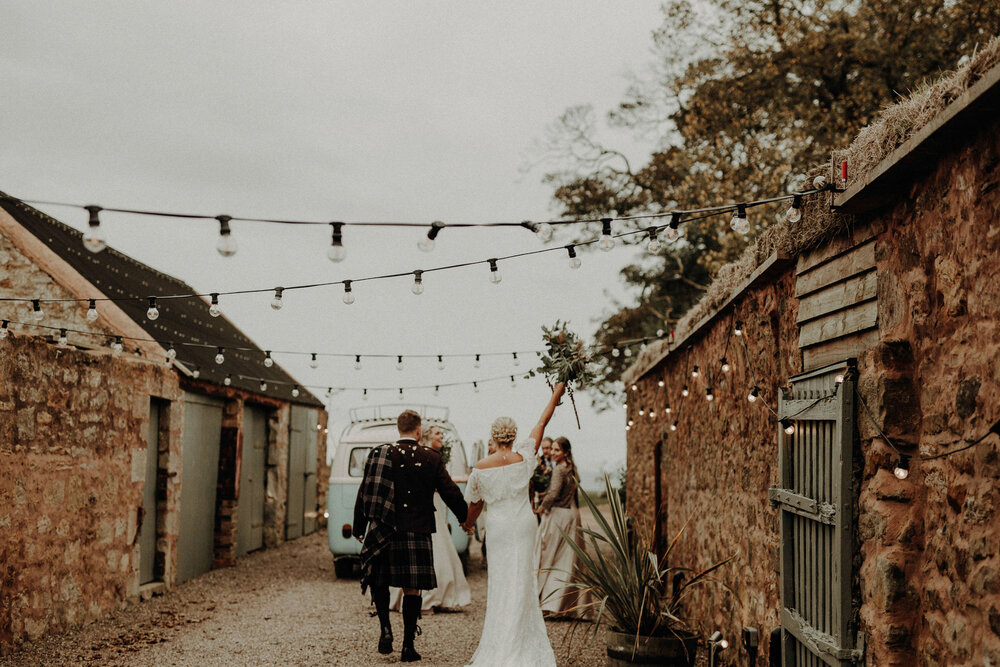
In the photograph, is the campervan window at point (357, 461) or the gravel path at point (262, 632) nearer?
the gravel path at point (262, 632)

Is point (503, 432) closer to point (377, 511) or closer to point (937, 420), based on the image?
point (377, 511)

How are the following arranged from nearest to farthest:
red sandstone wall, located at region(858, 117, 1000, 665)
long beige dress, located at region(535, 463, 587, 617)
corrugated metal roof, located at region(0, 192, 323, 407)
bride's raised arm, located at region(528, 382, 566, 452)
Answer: red sandstone wall, located at region(858, 117, 1000, 665) → bride's raised arm, located at region(528, 382, 566, 452) → long beige dress, located at region(535, 463, 587, 617) → corrugated metal roof, located at region(0, 192, 323, 407)

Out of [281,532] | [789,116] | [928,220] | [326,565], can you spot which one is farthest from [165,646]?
[789,116]

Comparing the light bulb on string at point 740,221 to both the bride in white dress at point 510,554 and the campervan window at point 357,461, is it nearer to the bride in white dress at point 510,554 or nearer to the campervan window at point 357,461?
the bride in white dress at point 510,554

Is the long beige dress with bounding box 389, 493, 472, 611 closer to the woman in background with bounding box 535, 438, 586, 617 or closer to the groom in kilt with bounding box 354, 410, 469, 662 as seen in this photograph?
the woman in background with bounding box 535, 438, 586, 617

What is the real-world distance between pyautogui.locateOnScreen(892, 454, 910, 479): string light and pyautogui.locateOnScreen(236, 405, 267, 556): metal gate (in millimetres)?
12836

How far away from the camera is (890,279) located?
12.8ft

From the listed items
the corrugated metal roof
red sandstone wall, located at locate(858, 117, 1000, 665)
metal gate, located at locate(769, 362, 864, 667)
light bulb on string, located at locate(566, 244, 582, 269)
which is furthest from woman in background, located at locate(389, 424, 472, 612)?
red sandstone wall, located at locate(858, 117, 1000, 665)

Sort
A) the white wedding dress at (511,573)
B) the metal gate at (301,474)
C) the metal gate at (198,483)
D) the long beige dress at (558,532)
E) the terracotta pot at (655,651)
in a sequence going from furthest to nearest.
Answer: the metal gate at (301,474), the metal gate at (198,483), the long beige dress at (558,532), the white wedding dress at (511,573), the terracotta pot at (655,651)

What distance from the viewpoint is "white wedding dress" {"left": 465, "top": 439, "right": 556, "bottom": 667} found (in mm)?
6539

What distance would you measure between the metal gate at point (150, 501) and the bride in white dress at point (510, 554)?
5616 mm

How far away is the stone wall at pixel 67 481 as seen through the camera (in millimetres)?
7582

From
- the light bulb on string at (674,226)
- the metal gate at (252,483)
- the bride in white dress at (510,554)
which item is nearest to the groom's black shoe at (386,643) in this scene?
the bride in white dress at (510,554)

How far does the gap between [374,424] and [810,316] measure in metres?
9.42
